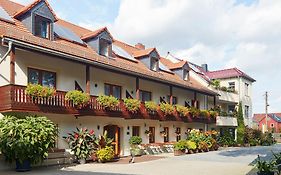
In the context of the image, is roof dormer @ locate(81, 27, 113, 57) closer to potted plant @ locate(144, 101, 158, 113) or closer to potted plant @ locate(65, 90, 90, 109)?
potted plant @ locate(144, 101, 158, 113)

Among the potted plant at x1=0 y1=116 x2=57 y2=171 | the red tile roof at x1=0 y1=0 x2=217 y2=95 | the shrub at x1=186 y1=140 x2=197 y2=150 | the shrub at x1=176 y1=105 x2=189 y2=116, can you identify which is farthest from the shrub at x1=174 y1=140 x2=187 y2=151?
the potted plant at x1=0 y1=116 x2=57 y2=171

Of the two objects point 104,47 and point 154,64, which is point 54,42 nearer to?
point 104,47

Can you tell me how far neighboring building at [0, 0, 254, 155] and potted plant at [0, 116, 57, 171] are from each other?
628 millimetres

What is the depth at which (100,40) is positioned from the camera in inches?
877

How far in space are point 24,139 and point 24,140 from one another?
4cm

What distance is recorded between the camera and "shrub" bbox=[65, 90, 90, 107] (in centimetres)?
1729

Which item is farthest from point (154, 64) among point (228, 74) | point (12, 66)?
point (228, 74)

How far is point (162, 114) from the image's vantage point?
25016 millimetres

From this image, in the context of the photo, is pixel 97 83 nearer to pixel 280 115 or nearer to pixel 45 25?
pixel 45 25

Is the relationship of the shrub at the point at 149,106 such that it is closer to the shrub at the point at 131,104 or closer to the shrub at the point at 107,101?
the shrub at the point at 131,104

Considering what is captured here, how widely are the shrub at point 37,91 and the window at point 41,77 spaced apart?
195 cm

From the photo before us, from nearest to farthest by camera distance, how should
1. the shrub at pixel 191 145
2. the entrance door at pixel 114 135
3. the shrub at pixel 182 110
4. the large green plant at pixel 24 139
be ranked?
the large green plant at pixel 24 139 → the entrance door at pixel 114 135 → the shrub at pixel 191 145 → the shrub at pixel 182 110

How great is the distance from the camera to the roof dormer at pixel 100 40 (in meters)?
22.1

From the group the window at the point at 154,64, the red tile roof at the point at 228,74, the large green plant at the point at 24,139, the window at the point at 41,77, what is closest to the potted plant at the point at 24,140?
the large green plant at the point at 24,139
